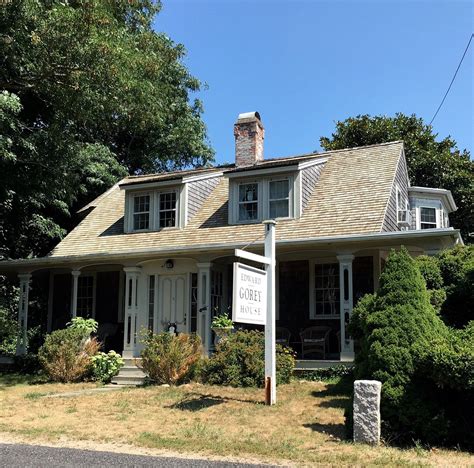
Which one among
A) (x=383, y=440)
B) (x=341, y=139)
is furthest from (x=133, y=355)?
(x=341, y=139)

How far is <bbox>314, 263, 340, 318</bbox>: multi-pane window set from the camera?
1483 centimetres

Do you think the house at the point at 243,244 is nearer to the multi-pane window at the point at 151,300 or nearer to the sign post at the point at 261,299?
the multi-pane window at the point at 151,300

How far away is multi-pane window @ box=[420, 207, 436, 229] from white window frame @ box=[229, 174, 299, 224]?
6.20 meters

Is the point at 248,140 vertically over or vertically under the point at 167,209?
over

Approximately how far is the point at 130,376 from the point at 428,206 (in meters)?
11.7

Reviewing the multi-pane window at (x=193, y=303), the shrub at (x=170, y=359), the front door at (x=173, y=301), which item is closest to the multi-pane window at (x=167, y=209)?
the front door at (x=173, y=301)

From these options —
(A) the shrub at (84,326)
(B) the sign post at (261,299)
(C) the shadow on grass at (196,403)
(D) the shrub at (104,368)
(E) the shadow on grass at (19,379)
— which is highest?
(B) the sign post at (261,299)

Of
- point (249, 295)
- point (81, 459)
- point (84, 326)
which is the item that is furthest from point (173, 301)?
point (81, 459)

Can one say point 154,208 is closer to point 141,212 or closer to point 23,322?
point 141,212

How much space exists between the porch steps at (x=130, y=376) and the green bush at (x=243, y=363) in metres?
2.06

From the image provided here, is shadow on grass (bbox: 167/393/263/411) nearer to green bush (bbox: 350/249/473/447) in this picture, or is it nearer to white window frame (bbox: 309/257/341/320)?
green bush (bbox: 350/249/473/447)

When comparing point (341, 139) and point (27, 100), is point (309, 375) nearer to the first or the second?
point (27, 100)

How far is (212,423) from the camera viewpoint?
8227mm

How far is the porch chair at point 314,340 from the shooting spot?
45.5 feet
